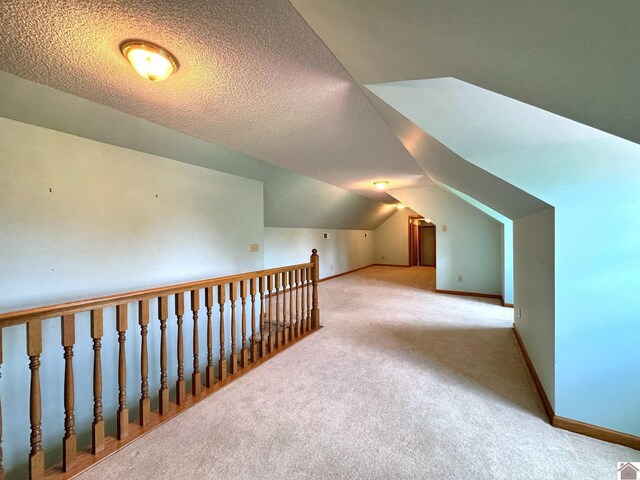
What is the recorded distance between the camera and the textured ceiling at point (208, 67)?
110cm

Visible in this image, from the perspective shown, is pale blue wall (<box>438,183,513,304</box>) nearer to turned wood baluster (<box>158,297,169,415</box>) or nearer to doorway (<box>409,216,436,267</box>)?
turned wood baluster (<box>158,297,169,415</box>)

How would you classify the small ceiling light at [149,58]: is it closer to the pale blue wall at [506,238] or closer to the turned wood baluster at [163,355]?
the turned wood baluster at [163,355]

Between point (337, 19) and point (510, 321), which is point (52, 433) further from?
point (510, 321)

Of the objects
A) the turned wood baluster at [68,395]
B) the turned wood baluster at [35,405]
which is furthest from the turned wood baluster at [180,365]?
the turned wood baluster at [35,405]

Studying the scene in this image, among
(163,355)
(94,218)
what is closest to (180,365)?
(163,355)

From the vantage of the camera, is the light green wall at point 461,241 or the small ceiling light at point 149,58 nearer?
the small ceiling light at point 149,58

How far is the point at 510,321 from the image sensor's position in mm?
3629

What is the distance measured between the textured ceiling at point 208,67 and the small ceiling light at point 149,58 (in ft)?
0.12

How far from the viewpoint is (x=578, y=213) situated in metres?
1.55

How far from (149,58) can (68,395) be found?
5.90 ft

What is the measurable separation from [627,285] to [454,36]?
1696 mm

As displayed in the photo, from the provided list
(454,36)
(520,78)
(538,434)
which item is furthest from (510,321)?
(454,36)

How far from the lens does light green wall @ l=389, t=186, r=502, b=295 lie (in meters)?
4.99

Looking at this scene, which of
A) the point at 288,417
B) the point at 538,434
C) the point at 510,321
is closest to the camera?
the point at 538,434
